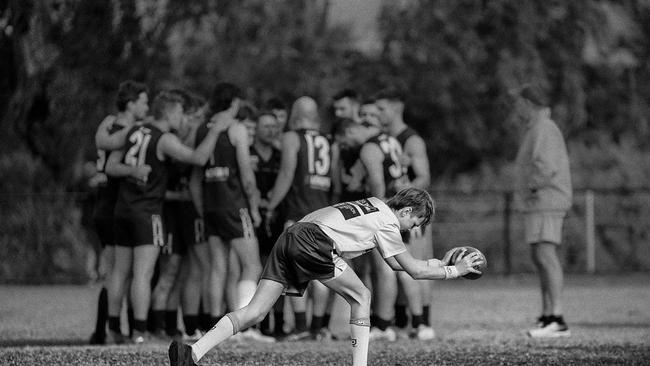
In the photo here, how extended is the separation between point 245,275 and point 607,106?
16333 millimetres

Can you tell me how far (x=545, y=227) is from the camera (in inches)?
487

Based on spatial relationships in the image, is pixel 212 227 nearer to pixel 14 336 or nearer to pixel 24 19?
pixel 14 336

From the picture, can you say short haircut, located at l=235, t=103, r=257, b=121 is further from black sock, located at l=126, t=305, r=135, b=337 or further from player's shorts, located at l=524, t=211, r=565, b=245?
player's shorts, located at l=524, t=211, r=565, b=245

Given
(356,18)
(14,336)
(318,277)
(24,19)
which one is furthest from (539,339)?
(356,18)

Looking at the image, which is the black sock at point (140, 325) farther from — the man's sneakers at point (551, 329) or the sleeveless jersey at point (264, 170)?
the man's sneakers at point (551, 329)

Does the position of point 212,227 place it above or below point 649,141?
below

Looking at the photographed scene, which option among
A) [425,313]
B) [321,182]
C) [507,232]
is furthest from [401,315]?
[507,232]

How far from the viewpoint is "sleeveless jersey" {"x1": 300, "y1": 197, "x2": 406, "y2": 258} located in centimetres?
830


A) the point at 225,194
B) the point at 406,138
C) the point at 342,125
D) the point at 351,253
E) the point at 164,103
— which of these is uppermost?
the point at 164,103

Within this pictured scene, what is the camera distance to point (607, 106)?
26312 millimetres

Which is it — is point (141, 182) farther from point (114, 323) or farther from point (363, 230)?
point (363, 230)

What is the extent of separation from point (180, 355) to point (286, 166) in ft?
14.3

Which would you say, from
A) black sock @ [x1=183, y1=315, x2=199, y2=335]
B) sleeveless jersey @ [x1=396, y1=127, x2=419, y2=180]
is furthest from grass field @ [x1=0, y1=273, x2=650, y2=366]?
sleeveless jersey @ [x1=396, y1=127, x2=419, y2=180]

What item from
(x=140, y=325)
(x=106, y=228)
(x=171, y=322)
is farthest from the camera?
(x=171, y=322)
